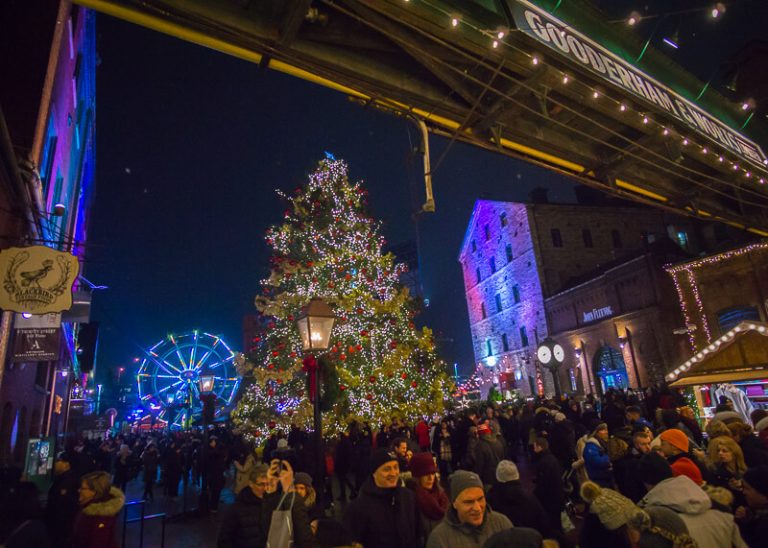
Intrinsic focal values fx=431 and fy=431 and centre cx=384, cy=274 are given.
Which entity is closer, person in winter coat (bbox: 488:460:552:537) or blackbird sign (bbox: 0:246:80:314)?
person in winter coat (bbox: 488:460:552:537)

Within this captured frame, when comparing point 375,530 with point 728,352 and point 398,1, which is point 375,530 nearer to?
point 398,1

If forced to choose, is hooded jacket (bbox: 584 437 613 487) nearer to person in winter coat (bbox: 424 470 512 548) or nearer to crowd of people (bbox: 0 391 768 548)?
crowd of people (bbox: 0 391 768 548)

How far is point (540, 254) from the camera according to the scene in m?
34.0

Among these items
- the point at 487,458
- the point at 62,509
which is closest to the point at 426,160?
the point at 487,458

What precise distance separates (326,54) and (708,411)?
15913 millimetres

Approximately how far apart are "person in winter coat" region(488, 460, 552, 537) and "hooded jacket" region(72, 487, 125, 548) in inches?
146

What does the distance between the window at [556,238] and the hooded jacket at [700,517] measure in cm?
3381

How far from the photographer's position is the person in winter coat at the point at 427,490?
4.71m

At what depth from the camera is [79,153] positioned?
64.3 feet

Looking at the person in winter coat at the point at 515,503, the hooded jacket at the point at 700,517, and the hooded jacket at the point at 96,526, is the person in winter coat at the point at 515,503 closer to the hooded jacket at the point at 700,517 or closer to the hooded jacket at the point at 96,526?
the hooded jacket at the point at 700,517

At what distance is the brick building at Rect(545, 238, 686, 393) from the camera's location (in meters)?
24.0

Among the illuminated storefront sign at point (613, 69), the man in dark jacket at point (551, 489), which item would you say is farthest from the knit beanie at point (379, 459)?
the illuminated storefront sign at point (613, 69)

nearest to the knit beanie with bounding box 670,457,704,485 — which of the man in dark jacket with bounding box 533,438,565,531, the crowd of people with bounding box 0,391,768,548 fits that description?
the crowd of people with bounding box 0,391,768,548

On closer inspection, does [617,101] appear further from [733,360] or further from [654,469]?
[733,360]
